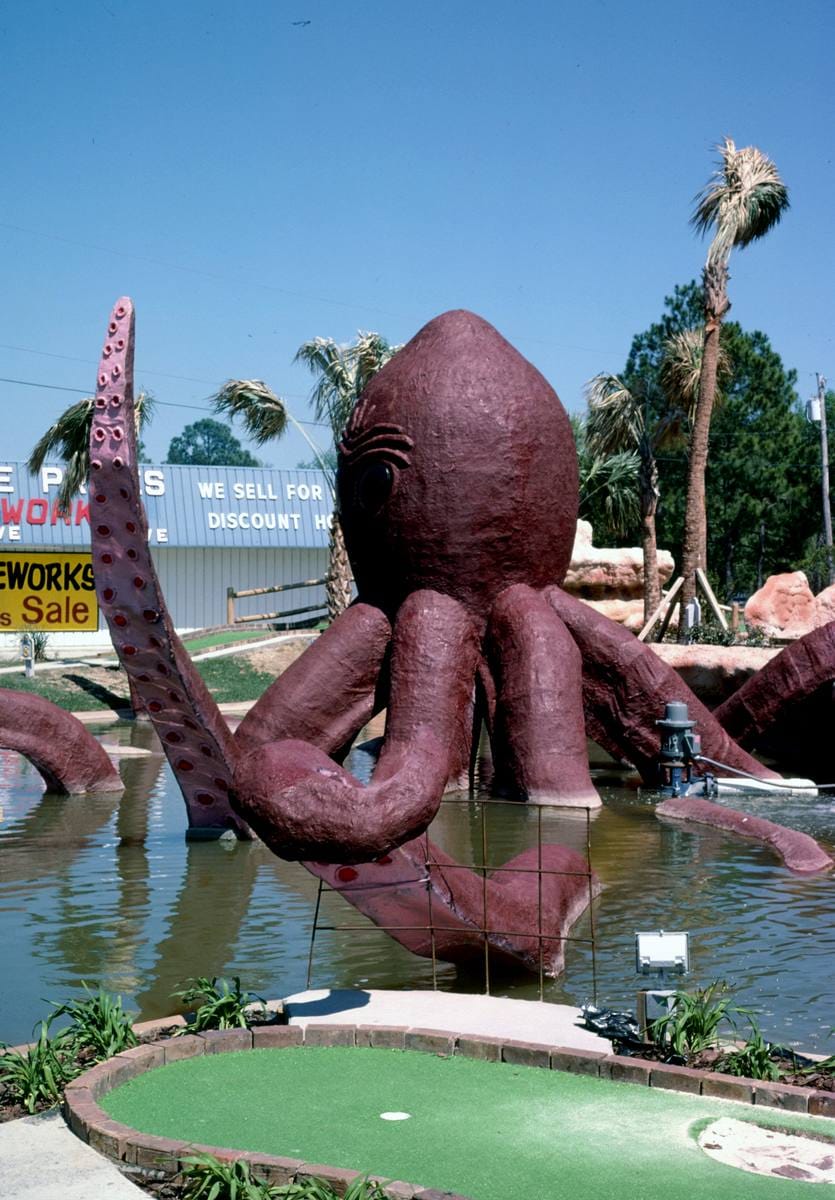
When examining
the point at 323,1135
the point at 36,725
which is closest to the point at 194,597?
the point at 36,725

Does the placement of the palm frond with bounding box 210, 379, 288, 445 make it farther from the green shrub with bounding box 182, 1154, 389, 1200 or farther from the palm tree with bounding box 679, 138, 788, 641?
the green shrub with bounding box 182, 1154, 389, 1200

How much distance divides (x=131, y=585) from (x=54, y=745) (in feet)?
12.9

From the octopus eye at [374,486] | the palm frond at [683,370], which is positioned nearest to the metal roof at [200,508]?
the palm frond at [683,370]

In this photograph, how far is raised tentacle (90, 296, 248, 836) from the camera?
33.3ft

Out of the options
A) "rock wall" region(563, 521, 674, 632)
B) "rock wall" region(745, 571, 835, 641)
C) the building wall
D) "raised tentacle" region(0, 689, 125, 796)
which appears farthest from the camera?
the building wall

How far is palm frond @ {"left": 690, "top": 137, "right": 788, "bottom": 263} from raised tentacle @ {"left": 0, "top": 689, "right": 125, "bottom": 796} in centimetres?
1478

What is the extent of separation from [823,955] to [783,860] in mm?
2732

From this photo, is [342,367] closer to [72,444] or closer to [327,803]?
[72,444]

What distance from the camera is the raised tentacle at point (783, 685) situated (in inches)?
538

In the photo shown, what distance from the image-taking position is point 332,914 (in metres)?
9.02

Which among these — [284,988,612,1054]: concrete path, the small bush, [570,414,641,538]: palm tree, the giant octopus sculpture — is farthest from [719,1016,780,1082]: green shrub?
[570,414,641,538]: palm tree

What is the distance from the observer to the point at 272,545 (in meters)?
36.3

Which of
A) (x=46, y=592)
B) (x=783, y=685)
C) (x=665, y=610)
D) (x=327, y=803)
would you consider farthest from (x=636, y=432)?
(x=327, y=803)

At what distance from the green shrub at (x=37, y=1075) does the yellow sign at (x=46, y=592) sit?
2335 cm
